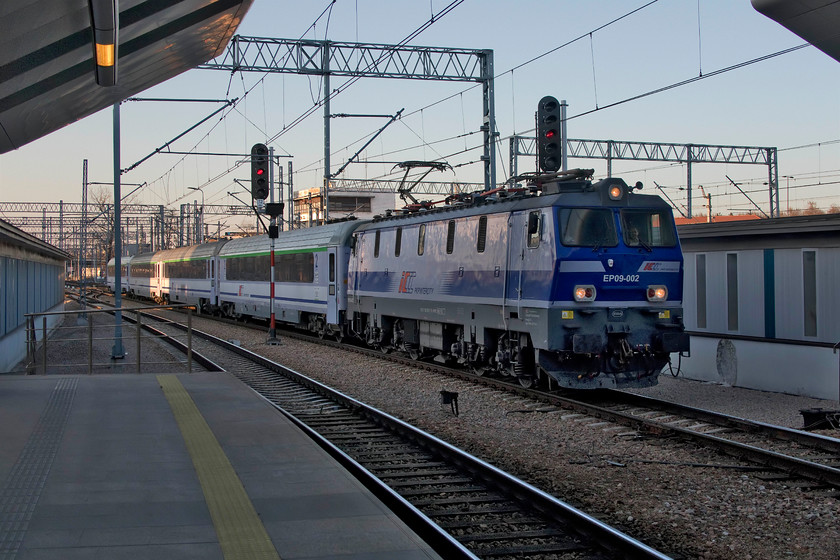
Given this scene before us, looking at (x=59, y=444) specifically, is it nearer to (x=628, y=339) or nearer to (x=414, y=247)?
(x=628, y=339)

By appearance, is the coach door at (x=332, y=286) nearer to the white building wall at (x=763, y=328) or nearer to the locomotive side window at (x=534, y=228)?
the white building wall at (x=763, y=328)

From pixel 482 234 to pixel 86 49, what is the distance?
7.13 meters

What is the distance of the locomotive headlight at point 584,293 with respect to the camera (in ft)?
41.8

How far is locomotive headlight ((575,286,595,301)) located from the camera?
12742 mm

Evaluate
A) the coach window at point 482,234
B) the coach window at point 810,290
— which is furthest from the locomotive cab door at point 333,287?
the coach window at point 810,290

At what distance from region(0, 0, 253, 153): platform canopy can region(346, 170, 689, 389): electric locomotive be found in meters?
5.36

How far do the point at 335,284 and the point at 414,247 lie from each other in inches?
223

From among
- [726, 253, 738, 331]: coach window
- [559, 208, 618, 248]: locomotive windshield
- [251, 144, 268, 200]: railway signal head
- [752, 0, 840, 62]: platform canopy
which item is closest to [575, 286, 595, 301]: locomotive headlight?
[559, 208, 618, 248]: locomotive windshield

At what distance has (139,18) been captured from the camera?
397 inches

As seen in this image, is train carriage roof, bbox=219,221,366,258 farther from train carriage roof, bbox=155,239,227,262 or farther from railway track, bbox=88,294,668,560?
railway track, bbox=88,294,668,560

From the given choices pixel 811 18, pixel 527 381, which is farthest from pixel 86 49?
pixel 811 18

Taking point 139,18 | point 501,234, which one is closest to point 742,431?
point 501,234

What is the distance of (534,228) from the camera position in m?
13.2

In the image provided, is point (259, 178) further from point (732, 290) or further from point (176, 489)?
point (176, 489)
